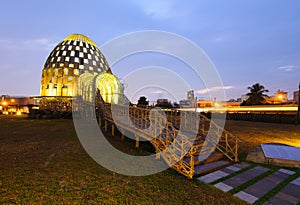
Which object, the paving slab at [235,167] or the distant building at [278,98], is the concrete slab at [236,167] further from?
the distant building at [278,98]

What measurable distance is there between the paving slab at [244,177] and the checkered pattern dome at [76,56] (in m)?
30.1

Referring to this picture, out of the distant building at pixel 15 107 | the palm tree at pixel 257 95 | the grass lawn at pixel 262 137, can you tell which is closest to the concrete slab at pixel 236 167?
the grass lawn at pixel 262 137

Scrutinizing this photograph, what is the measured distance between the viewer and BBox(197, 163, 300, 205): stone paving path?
4.24 metres

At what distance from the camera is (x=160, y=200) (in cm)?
421

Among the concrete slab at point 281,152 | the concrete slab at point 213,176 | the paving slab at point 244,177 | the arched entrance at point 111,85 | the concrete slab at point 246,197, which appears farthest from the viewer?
the arched entrance at point 111,85

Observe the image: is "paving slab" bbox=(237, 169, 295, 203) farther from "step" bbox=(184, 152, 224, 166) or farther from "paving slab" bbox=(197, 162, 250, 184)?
"step" bbox=(184, 152, 224, 166)

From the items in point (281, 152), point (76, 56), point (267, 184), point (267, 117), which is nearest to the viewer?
point (267, 184)

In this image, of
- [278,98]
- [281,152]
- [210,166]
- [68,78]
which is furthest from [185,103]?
[278,98]

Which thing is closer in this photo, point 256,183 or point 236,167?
point 256,183

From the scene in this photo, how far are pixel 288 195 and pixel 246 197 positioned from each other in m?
1.16

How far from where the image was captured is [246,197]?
4293 millimetres

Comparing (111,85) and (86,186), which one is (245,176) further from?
(111,85)

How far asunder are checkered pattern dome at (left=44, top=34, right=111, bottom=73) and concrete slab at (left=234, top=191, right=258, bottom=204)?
101 ft

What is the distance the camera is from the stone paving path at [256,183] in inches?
167
